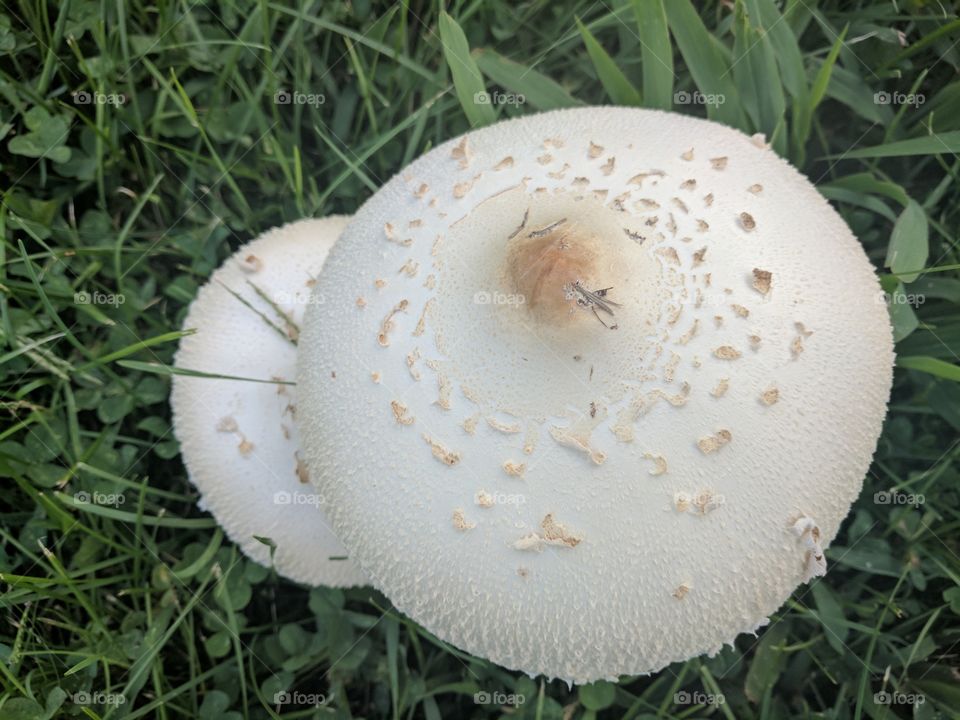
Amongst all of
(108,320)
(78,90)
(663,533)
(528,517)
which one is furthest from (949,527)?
(78,90)

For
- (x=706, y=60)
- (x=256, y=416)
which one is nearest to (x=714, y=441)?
(x=256, y=416)

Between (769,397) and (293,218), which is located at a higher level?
(769,397)

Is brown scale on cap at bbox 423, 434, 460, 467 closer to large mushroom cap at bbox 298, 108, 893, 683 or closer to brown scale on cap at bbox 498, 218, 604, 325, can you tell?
large mushroom cap at bbox 298, 108, 893, 683

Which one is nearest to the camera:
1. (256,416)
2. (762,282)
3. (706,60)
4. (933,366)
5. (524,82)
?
(762,282)

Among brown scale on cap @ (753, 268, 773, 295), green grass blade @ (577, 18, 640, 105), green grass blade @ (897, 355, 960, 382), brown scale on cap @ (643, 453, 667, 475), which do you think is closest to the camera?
brown scale on cap @ (643, 453, 667, 475)

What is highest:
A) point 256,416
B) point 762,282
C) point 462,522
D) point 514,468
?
point 762,282

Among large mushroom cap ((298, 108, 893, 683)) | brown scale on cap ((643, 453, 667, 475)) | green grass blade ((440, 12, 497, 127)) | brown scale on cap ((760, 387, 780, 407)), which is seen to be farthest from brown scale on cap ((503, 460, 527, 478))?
green grass blade ((440, 12, 497, 127))

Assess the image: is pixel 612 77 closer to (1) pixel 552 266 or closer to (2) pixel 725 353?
(1) pixel 552 266
